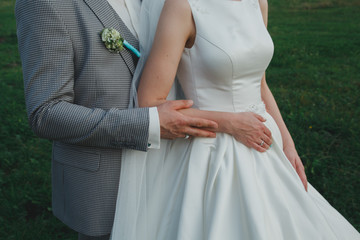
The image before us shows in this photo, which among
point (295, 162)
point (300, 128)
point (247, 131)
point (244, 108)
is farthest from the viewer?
point (300, 128)

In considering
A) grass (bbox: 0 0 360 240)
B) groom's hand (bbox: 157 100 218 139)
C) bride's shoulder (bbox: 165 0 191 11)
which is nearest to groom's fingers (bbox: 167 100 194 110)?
groom's hand (bbox: 157 100 218 139)

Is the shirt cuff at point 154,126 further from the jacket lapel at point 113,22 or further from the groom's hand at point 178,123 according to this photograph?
the jacket lapel at point 113,22

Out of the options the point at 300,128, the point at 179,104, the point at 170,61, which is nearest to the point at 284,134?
the point at 179,104

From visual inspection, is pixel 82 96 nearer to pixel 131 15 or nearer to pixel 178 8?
pixel 131 15

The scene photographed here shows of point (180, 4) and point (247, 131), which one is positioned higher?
point (180, 4)

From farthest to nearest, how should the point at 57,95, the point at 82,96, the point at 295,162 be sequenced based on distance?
the point at 295,162, the point at 82,96, the point at 57,95

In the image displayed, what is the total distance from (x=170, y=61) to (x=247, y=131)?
57 cm

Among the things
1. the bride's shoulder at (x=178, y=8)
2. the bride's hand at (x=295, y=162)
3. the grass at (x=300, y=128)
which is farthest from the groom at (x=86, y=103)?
the grass at (x=300, y=128)

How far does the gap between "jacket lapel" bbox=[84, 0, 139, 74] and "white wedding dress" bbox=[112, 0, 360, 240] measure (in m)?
0.14

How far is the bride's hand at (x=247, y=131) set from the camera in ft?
6.48

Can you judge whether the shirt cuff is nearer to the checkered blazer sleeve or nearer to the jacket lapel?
the checkered blazer sleeve

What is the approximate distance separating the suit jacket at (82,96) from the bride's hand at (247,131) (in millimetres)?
490

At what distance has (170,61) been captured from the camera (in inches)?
72.9

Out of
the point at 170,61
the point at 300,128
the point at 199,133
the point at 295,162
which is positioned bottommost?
the point at 300,128
